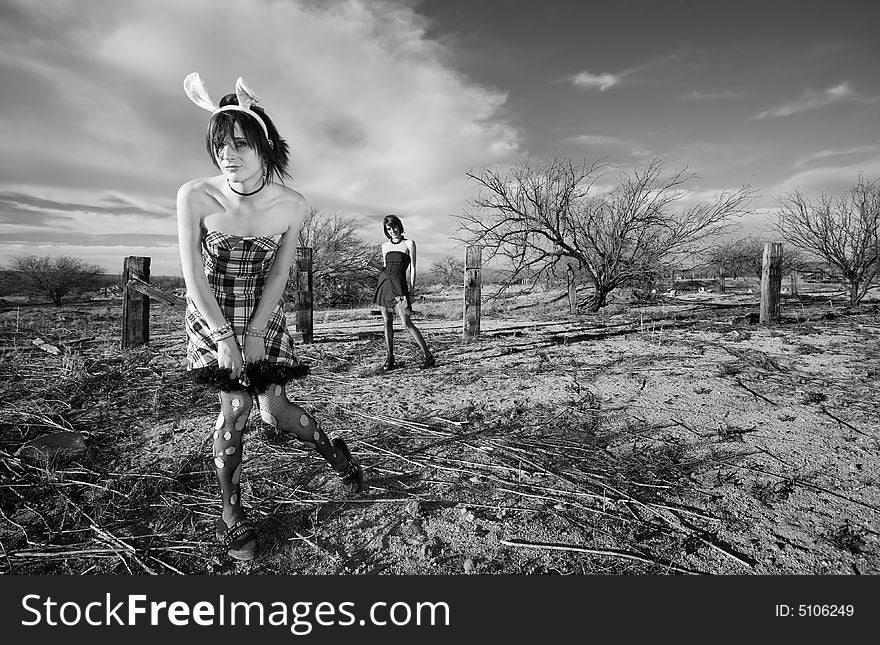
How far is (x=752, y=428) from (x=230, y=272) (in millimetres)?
3649

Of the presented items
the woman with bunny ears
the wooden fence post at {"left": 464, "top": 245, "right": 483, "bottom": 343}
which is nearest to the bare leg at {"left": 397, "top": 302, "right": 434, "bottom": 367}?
the wooden fence post at {"left": 464, "top": 245, "right": 483, "bottom": 343}

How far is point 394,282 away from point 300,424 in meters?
3.09

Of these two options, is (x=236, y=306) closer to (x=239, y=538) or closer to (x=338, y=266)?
(x=239, y=538)

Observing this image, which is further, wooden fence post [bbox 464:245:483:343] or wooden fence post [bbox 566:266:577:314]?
wooden fence post [bbox 566:266:577:314]

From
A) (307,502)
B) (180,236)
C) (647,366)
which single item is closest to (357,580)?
(307,502)

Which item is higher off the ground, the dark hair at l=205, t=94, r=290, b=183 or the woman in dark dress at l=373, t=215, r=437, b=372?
the dark hair at l=205, t=94, r=290, b=183

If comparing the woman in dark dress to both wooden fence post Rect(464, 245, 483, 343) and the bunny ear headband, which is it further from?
the bunny ear headband

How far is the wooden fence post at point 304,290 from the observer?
21.4 ft

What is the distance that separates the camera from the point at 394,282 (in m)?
5.02

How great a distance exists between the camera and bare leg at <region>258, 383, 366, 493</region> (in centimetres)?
205

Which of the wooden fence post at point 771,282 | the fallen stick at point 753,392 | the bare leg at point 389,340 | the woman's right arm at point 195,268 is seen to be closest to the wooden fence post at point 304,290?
the bare leg at point 389,340

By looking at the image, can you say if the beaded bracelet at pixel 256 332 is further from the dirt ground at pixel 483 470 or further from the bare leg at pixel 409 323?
the bare leg at pixel 409 323

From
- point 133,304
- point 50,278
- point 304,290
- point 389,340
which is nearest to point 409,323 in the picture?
point 389,340

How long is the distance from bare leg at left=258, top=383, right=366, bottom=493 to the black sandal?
1.43 ft
